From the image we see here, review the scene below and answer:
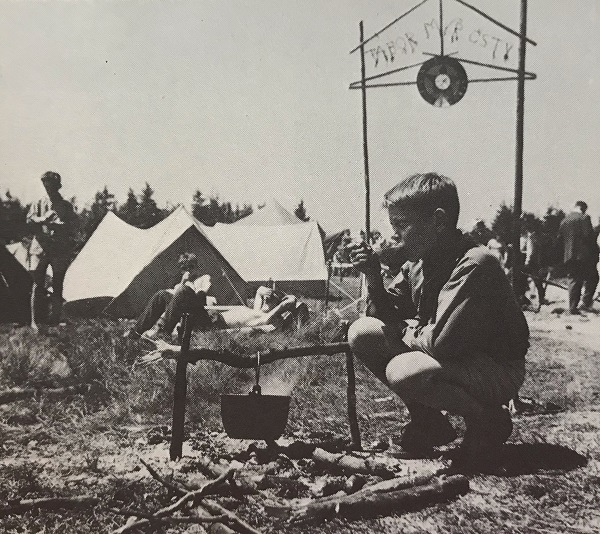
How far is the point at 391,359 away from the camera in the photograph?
81.4 inches

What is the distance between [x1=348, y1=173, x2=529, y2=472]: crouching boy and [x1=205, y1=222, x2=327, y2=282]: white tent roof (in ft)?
10.0

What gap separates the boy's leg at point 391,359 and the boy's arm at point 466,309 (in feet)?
0.61

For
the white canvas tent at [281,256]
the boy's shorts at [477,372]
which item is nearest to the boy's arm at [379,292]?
the boy's shorts at [477,372]

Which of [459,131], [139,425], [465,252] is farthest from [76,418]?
[459,131]

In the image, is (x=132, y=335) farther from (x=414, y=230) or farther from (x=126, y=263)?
(x=414, y=230)

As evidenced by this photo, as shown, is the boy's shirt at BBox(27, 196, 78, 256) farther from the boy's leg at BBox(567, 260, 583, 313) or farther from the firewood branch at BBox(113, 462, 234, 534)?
the boy's leg at BBox(567, 260, 583, 313)

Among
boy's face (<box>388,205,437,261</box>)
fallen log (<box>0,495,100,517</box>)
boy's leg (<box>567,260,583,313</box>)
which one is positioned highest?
Answer: boy's face (<box>388,205,437,261</box>)

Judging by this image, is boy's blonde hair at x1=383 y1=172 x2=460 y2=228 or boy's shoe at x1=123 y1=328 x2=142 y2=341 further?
boy's shoe at x1=123 y1=328 x2=142 y2=341

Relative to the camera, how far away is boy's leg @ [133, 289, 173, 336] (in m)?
3.63

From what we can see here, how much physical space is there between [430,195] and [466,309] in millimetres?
448

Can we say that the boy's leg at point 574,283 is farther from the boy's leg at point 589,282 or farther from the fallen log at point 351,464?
the fallen log at point 351,464

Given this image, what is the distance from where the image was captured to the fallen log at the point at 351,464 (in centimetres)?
200

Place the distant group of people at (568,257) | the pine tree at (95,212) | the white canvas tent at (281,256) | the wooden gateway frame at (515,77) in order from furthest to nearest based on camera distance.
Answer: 1. the white canvas tent at (281,256)
2. the pine tree at (95,212)
3. the distant group of people at (568,257)
4. the wooden gateway frame at (515,77)

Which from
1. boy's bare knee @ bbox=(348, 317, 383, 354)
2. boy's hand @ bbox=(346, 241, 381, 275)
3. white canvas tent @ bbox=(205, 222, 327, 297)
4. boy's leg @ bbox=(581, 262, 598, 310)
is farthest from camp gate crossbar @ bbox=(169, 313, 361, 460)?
white canvas tent @ bbox=(205, 222, 327, 297)
